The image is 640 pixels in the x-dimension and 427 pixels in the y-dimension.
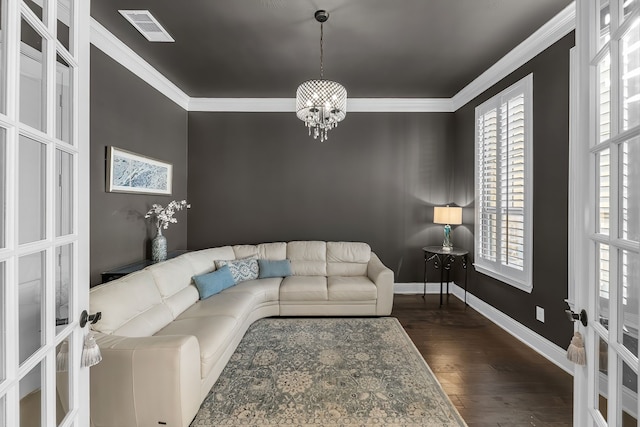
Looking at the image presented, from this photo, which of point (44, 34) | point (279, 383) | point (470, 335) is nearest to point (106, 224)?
point (279, 383)

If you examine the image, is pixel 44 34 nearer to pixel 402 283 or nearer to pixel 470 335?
pixel 470 335

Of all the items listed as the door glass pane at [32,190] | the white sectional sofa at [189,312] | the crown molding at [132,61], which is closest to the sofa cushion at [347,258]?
the white sectional sofa at [189,312]

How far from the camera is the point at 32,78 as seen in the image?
929 millimetres

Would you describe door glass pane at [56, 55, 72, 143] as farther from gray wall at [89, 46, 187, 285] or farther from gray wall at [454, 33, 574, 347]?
gray wall at [454, 33, 574, 347]

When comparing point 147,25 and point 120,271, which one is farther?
point 120,271

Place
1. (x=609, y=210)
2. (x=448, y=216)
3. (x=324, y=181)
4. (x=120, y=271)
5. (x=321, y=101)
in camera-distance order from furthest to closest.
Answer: (x=324, y=181), (x=448, y=216), (x=120, y=271), (x=321, y=101), (x=609, y=210)

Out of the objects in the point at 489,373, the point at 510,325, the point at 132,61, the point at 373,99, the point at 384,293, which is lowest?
the point at 489,373

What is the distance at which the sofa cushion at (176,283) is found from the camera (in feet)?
9.37

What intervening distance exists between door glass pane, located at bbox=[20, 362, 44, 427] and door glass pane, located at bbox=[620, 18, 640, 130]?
196 centimetres

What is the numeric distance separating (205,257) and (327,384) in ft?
7.41

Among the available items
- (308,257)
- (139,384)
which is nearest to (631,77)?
(139,384)

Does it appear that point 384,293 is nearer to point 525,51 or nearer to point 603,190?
point 603,190

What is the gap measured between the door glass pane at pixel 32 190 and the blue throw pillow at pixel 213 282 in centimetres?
255

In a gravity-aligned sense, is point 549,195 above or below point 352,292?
above
